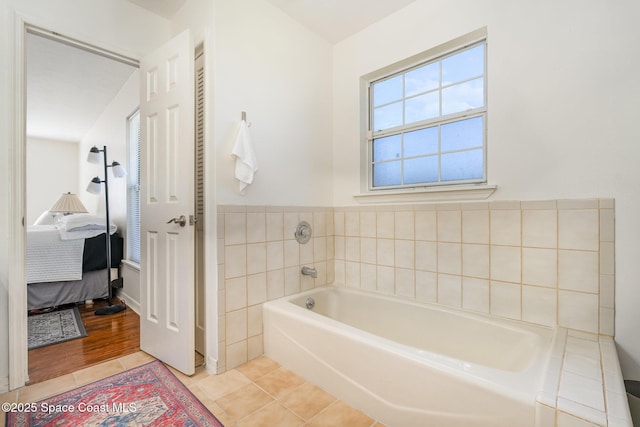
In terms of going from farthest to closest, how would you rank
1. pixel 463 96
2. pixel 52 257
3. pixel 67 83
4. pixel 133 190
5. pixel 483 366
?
pixel 67 83
pixel 133 190
pixel 52 257
pixel 463 96
pixel 483 366

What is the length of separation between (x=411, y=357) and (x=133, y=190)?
349 centimetres

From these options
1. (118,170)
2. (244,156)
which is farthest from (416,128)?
(118,170)

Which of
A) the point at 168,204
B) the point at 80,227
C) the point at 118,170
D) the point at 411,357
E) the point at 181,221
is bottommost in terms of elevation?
the point at 411,357

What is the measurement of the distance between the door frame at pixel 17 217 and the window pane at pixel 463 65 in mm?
2523

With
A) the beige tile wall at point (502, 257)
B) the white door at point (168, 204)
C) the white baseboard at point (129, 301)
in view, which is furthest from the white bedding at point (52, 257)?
the beige tile wall at point (502, 257)

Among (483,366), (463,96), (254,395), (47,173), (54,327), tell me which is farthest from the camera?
(47,173)

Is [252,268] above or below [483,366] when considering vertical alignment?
above

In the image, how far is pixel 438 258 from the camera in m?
1.94

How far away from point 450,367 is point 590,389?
1.42 feet

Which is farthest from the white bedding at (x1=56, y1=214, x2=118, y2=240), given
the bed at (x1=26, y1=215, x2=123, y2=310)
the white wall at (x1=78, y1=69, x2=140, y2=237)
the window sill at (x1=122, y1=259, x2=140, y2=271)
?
the window sill at (x1=122, y1=259, x2=140, y2=271)

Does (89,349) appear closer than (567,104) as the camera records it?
No

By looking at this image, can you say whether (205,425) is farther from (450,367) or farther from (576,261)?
(576,261)

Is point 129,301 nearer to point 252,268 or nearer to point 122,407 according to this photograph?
point 122,407

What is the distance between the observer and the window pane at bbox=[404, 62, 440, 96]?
2.07m
